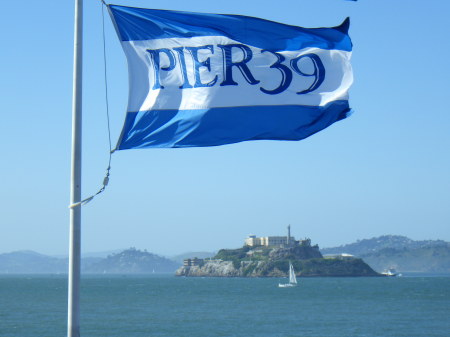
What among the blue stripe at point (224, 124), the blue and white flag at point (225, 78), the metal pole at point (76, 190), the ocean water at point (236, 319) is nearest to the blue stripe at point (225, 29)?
the blue and white flag at point (225, 78)

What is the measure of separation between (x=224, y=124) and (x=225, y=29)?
1.49m

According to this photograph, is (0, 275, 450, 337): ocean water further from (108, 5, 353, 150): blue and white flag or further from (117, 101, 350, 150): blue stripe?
(108, 5, 353, 150): blue and white flag

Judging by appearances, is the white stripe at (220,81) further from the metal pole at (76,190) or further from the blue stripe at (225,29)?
the metal pole at (76,190)

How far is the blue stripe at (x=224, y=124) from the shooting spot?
12.5 m

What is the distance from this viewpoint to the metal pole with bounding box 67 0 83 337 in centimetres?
1106

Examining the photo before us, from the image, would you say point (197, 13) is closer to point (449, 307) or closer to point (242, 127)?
point (242, 127)

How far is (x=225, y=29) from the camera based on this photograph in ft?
42.1

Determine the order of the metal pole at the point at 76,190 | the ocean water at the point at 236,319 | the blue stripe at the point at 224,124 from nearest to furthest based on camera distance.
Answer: the metal pole at the point at 76,190 < the blue stripe at the point at 224,124 < the ocean water at the point at 236,319

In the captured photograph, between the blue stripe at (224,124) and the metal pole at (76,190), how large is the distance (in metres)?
1.20

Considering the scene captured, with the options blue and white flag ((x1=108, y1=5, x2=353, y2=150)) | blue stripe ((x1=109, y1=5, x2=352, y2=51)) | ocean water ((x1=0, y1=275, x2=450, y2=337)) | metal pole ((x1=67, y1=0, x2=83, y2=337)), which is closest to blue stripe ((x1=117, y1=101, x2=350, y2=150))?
blue and white flag ((x1=108, y1=5, x2=353, y2=150))

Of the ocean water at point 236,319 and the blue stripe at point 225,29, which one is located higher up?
the blue stripe at point 225,29

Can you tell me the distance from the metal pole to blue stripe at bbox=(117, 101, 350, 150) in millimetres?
1205

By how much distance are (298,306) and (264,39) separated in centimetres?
9250

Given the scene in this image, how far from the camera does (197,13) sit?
12719 millimetres
